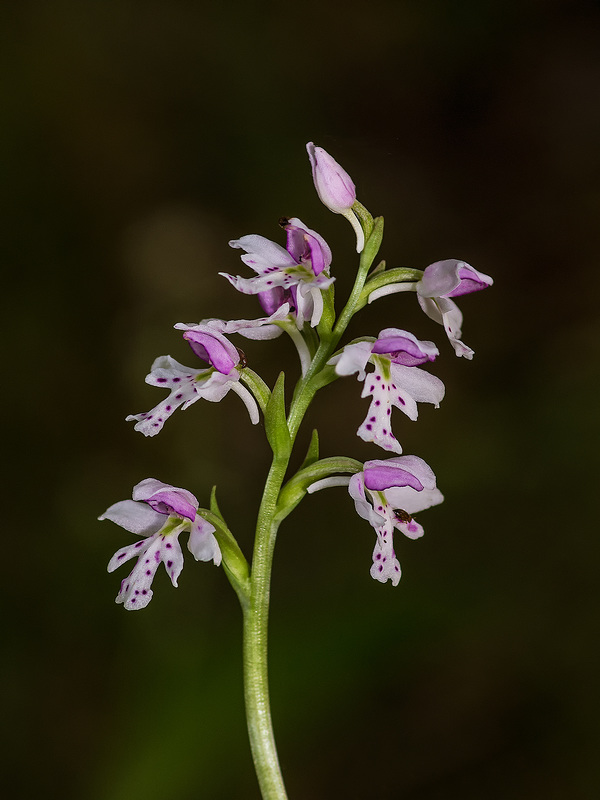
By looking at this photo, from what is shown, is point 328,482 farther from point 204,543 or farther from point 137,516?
point 137,516

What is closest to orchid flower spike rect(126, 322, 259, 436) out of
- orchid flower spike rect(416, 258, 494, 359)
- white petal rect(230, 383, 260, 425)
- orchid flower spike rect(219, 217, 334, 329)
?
white petal rect(230, 383, 260, 425)

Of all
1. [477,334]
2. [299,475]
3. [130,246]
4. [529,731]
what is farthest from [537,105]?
[299,475]

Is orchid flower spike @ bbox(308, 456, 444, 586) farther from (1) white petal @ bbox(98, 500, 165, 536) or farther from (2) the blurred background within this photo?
(2) the blurred background

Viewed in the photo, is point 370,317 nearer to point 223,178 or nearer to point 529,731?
point 223,178

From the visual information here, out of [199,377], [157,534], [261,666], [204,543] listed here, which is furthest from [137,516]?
[261,666]

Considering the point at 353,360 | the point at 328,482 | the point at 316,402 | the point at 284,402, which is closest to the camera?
the point at 353,360

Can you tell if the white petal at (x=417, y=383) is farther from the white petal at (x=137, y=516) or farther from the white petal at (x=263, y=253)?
the white petal at (x=137, y=516)
